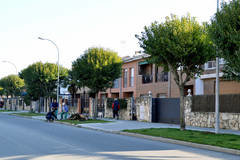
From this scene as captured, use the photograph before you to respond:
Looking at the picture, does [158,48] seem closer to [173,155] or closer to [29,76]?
[173,155]

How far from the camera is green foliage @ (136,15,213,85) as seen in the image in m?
16.8

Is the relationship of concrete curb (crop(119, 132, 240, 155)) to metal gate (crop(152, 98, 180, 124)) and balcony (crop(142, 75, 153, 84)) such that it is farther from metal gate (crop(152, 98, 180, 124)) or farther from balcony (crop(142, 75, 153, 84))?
balcony (crop(142, 75, 153, 84))

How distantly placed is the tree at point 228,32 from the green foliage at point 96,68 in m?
15.0

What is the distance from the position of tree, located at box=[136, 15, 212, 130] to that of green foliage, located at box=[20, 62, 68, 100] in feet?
86.5

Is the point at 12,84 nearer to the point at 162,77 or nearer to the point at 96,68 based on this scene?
the point at 162,77

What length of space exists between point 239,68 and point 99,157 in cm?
694

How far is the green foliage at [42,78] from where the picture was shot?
139 feet

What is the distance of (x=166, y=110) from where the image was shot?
81.3 feet

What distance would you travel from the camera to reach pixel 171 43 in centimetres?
1675

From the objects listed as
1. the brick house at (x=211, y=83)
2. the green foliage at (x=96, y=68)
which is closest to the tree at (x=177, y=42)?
the brick house at (x=211, y=83)

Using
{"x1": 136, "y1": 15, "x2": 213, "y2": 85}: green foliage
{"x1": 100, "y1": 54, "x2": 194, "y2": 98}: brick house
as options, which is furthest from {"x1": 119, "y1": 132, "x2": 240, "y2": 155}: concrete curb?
{"x1": 100, "y1": 54, "x2": 194, "y2": 98}: brick house

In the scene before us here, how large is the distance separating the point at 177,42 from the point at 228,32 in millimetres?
3676

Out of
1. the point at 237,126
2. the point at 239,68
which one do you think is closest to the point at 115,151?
the point at 239,68

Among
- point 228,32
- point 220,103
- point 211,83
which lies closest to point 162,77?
point 211,83
